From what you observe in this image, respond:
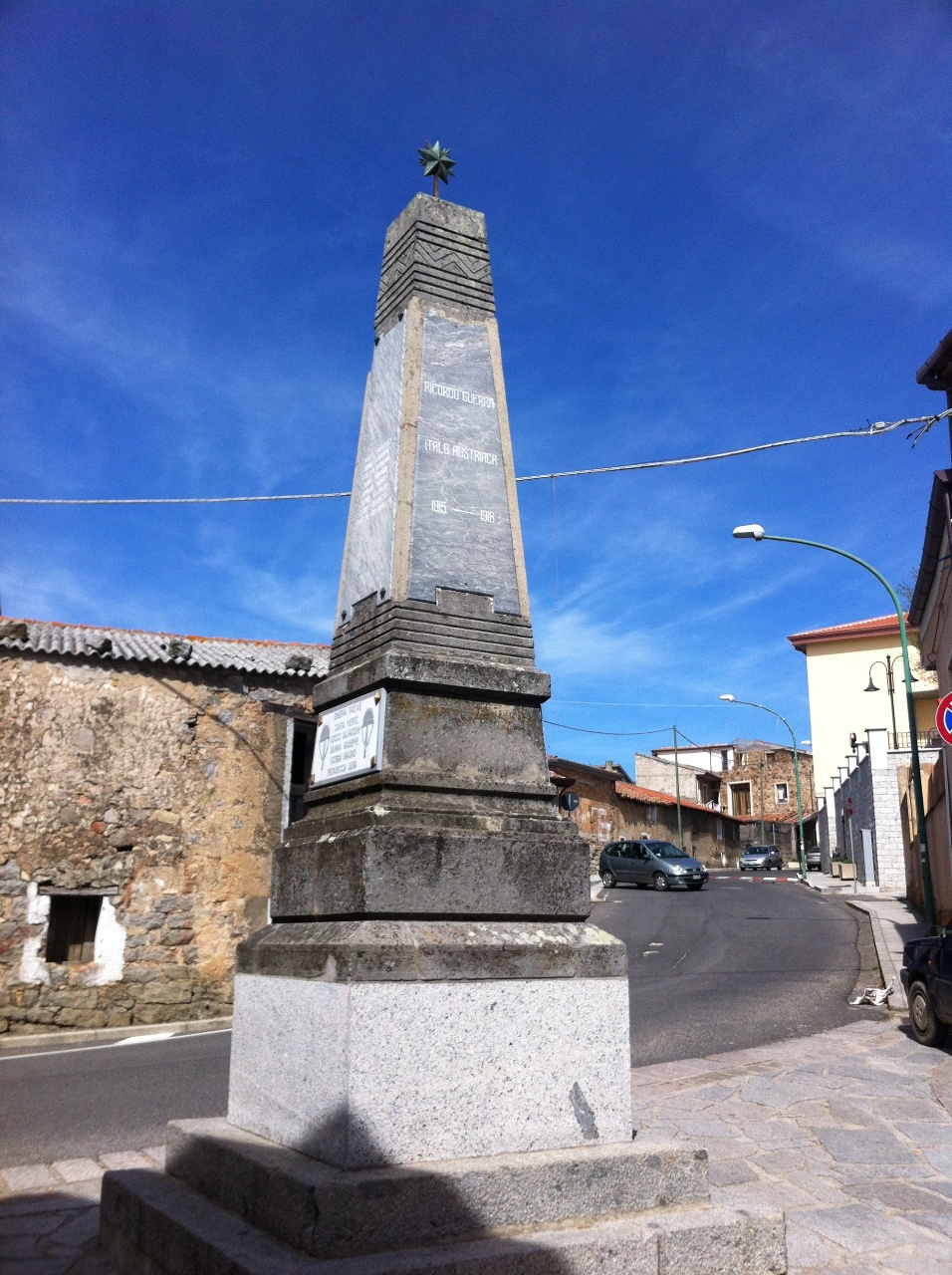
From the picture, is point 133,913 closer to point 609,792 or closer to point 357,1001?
point 357,1001

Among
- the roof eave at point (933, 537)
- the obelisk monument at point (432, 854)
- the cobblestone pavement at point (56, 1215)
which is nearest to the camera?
the obelisk monument at point (432, 854)

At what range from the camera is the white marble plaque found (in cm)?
372

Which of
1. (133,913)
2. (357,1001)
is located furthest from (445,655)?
(133,913)

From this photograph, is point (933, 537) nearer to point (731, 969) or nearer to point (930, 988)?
point (731, 969)

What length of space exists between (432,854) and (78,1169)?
2.86 metres

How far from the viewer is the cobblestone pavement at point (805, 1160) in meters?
3.57

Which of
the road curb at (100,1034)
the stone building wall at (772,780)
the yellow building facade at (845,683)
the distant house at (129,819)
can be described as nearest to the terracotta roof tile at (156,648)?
the distant house at (129,819)

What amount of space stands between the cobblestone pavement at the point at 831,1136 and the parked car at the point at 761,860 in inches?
1433

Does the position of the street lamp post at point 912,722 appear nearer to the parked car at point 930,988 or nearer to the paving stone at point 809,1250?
the parked car at point 930,988

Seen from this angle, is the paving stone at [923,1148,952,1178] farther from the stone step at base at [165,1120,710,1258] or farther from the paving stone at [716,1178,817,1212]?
the stone step at base at [165,1120,710,1258]

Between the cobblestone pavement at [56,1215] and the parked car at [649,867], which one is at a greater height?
the parked car at [649,867]

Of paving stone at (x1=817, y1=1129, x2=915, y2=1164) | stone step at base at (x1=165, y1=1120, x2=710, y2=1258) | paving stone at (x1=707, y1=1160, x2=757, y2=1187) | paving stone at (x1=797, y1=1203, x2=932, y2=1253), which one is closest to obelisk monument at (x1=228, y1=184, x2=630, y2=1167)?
stone step at base at (x1=165, y1=1120, x2=710, y2=1258)

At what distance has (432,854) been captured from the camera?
11.2 ft

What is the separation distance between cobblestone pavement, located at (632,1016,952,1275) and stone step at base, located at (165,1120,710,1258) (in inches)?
15.4
